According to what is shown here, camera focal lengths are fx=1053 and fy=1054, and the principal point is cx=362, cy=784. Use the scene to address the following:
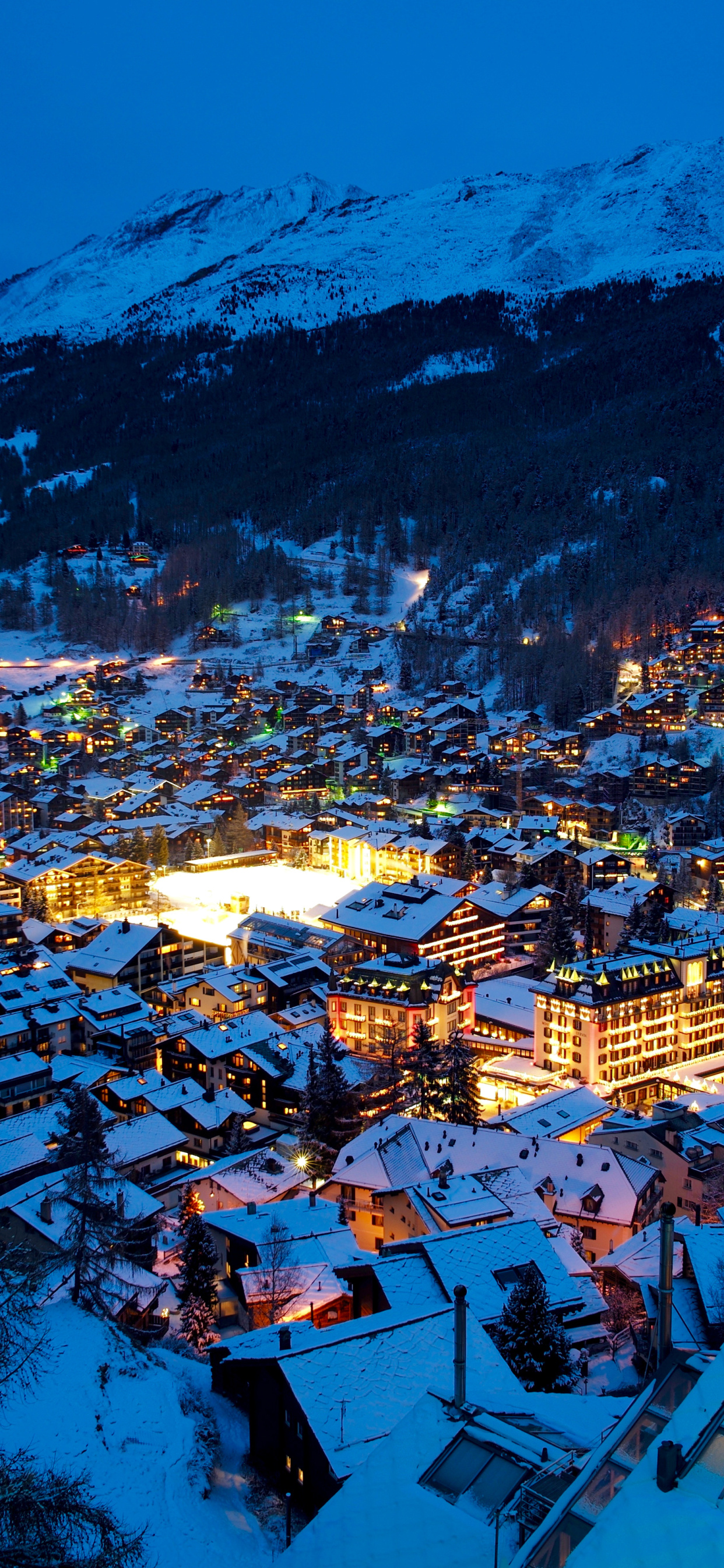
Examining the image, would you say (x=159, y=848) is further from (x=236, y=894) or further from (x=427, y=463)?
(x=427, y=463)

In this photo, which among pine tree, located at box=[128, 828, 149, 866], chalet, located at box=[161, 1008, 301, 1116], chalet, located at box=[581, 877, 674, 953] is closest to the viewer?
chalet, located at box=[161, 1008, 301, 1116]

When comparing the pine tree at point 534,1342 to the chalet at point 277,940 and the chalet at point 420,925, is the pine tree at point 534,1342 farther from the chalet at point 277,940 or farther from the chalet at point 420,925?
the chalet at point 277,940

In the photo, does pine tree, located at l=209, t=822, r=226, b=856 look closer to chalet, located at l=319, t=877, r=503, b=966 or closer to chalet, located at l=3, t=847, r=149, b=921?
chalet, located at l=3, t=847, r=149, b=921

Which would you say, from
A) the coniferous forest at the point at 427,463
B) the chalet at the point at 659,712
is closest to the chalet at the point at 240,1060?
the chalet at the point at 659,712

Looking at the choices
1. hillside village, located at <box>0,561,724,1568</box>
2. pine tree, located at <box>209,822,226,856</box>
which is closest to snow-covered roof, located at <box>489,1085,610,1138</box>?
hillside village, located at <box>0,561,724,1568</box>

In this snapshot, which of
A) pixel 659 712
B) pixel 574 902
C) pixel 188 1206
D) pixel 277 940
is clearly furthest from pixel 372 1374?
pixel 659 712
